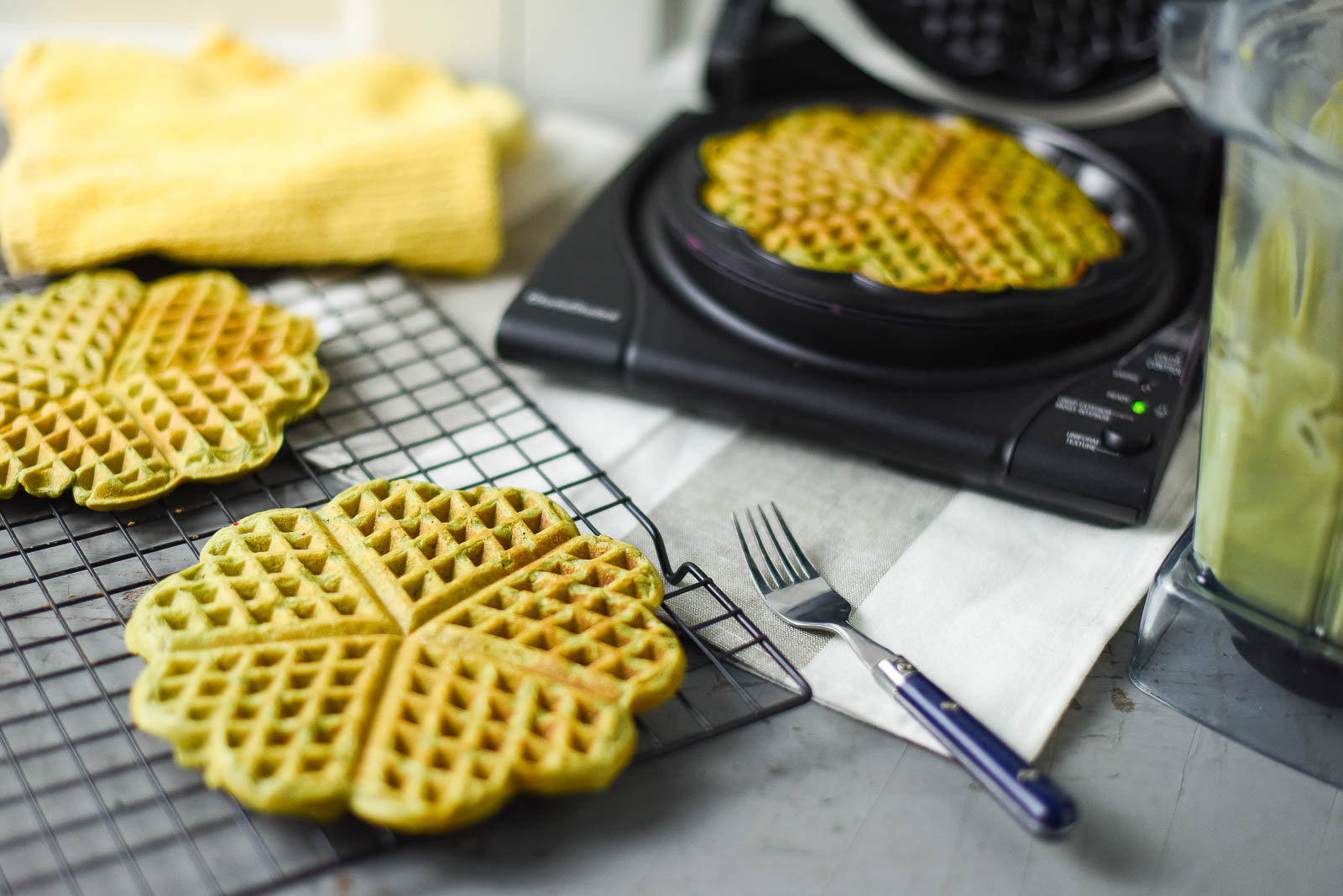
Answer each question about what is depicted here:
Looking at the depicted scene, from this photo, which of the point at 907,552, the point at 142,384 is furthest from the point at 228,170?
the point at 907,552

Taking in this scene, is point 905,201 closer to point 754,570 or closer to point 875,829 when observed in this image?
point 754,570

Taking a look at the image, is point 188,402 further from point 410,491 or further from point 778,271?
point 778,271

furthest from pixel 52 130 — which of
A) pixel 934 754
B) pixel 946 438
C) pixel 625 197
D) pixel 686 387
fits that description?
pixel 934 754

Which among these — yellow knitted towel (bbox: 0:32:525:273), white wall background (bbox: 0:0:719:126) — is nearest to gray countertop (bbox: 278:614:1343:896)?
yellow knitted towel (bbox: 0:32:525:273)

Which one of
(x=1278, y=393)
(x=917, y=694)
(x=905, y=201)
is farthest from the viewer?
(x=905, y=201)

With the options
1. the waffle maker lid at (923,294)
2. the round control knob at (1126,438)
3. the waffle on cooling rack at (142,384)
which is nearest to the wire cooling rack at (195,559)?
the waffle on cooling rack at (142,384)

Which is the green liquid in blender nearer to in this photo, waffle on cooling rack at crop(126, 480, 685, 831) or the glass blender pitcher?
the glass blender pitcher
